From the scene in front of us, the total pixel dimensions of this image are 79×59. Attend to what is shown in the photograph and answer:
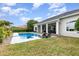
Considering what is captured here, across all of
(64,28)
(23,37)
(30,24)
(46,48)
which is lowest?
(46,48)

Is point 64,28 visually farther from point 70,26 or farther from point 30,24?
point 30,24

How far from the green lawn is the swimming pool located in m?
0.34

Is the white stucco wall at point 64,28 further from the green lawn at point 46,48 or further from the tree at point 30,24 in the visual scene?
the tree at point 30,24

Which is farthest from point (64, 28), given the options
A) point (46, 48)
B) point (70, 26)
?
point (46, 48)

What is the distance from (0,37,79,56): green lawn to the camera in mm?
7441

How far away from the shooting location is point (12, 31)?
8.74 meters

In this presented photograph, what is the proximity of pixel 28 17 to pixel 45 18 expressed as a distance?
860mm

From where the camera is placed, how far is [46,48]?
26.0 ft

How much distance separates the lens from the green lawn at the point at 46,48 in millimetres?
7441

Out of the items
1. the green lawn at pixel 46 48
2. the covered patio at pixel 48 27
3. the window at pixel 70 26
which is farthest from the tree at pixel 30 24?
the window at pixel 70 26

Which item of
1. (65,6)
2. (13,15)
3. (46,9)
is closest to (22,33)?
(13,15)

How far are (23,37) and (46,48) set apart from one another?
1.48 metres

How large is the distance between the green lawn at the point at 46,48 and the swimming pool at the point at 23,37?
339mm

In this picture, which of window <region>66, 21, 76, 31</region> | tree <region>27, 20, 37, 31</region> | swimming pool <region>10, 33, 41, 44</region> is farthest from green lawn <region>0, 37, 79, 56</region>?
tree <region>27, 20, 37, 31</region>
